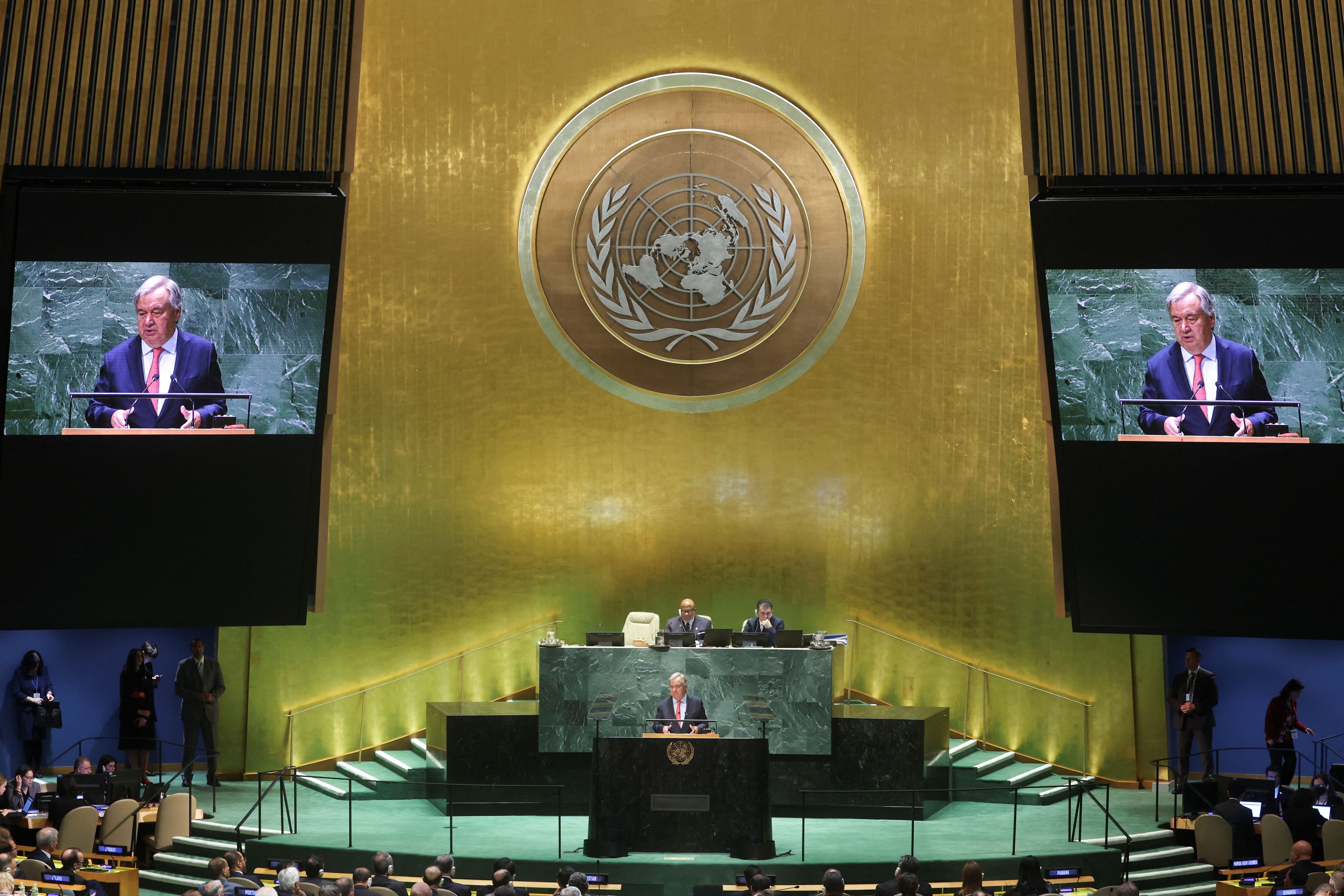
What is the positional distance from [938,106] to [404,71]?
4730 millimetres

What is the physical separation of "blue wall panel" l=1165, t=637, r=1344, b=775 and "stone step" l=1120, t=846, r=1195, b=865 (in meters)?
3.09

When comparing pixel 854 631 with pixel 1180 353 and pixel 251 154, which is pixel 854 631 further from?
pixel 251 154

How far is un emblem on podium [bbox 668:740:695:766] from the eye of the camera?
9852mm

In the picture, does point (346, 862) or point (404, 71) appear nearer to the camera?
point (346, 862)

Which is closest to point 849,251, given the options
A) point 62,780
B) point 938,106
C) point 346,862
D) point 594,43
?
point 938,106

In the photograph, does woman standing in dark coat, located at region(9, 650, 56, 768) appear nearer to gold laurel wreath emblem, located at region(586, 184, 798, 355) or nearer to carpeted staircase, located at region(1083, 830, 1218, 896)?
gold laurel wreath emblem, located at region(586, 184, 798, 355)

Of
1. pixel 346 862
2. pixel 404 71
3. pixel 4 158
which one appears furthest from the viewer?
pixel 404 71

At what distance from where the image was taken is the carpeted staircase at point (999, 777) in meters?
11.6

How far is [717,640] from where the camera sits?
37.0 feet

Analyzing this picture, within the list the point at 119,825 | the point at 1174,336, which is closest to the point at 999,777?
the point at 1174,336

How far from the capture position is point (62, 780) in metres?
10.2

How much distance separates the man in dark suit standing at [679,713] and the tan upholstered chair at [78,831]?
386 cm

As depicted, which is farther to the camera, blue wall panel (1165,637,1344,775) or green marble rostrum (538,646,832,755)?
blue wall panel (1165,637,1344,775)

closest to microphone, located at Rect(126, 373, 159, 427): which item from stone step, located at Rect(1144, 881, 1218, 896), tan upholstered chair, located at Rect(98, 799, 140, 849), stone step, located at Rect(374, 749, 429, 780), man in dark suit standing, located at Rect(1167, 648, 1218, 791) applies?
tan upholstered chair, located at Rect(98, 799, 140, 849)
